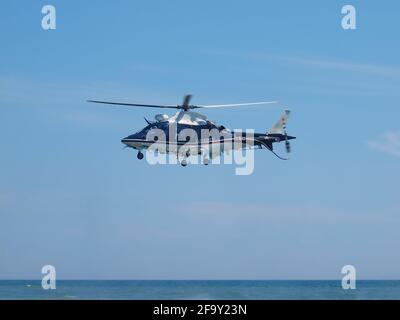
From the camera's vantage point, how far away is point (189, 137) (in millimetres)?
62406

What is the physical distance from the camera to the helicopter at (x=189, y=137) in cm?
6056

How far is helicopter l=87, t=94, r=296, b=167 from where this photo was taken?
60562mm

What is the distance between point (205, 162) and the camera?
6191 centimetres
